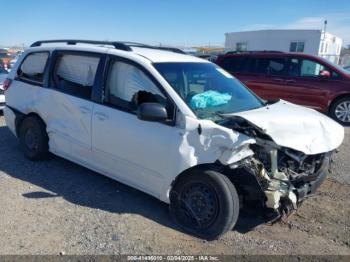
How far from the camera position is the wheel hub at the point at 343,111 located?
9500 mm

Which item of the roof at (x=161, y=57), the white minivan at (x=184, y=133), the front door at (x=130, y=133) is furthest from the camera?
the roof at (x=161, y=57)

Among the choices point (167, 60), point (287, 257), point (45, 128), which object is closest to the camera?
point (287, 257)

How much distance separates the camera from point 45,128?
5.36 metres

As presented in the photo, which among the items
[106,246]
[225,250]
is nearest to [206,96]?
[225,250]

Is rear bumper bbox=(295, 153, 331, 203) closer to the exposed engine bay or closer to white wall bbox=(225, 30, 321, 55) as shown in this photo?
the exposed engine bay

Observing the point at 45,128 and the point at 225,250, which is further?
the point at 45,128

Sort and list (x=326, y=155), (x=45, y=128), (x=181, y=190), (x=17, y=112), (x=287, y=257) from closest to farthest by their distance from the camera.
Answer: (x=287, y=257)
(x=181, y=190)
(x=326, y=155)
(x=45, y=128)
(x=17, y=112)

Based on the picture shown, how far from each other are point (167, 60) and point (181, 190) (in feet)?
5.23

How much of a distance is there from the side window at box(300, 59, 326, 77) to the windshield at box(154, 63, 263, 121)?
577cm

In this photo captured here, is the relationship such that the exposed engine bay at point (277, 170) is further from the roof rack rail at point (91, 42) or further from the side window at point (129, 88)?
the roof rack rail at point (91, 42)

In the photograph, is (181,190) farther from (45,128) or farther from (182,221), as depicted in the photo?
(45,128)

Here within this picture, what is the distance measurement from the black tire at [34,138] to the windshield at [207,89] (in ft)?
7.43

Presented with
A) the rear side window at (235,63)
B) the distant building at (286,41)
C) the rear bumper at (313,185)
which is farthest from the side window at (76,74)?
the distant building at (286,41)

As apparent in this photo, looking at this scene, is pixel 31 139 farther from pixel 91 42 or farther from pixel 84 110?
pixel 91 42
